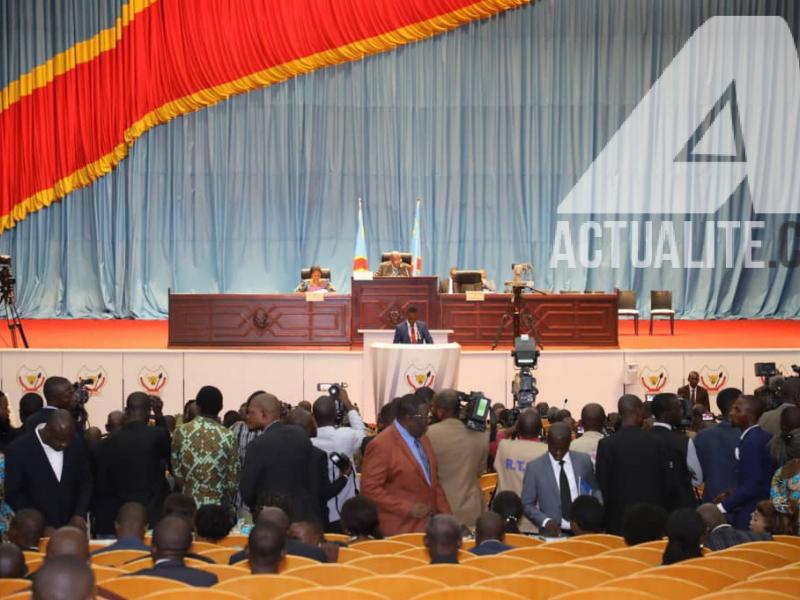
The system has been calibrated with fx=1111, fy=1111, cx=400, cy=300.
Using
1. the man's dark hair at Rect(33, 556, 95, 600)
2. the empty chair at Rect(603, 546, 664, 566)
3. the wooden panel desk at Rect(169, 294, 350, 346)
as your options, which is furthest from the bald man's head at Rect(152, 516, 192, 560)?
the wooden panel desk at Rect(169, 294, 350, 346)

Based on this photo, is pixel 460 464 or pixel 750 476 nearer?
pixel 750 476

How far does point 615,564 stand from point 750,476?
77.5 inches

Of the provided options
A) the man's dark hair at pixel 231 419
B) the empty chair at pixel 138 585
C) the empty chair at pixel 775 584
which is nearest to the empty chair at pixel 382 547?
the empty chair at pixel 138 585

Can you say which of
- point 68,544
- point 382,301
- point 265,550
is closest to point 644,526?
point 265,550

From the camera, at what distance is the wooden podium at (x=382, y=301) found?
1412 cm

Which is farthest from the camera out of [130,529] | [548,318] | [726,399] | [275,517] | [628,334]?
[628,334]

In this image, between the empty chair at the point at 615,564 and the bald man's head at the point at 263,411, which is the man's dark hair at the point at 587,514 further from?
the bald man's head at the point at 263,411

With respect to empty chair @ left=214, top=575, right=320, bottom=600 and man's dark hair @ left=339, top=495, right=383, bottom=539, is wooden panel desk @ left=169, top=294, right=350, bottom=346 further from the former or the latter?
empty chair @ left=214, top=575, right=320, bottom=600

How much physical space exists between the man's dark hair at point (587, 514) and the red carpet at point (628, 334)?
28.7 feet

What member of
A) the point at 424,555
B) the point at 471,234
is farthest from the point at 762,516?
the point at 471,234

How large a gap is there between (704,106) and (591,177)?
95.7 inches

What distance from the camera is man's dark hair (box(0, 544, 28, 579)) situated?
395 cm

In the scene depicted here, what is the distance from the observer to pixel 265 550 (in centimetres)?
405

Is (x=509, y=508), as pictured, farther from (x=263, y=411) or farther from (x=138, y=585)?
(x=138, y=585)
